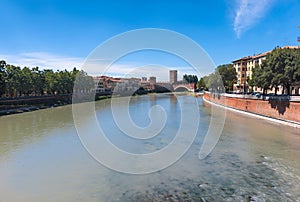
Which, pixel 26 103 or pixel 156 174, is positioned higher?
pixel 26 103

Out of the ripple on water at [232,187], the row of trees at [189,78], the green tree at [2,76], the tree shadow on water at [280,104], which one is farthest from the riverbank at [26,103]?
the row of trees at [189,78]

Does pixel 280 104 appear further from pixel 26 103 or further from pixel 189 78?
pixel 189 78

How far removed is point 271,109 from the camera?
17047 millimetres

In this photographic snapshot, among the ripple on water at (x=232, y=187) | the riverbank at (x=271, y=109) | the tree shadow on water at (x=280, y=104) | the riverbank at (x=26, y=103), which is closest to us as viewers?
the ripple on water at (x=232, y=187)

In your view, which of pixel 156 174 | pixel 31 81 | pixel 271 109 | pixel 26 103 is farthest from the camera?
pixel 31 81

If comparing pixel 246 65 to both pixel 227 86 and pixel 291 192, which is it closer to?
pixel 227 86

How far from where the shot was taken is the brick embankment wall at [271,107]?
1438 cm

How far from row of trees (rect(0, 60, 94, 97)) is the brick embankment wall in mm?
22117

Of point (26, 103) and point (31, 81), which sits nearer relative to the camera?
point (26, 103)

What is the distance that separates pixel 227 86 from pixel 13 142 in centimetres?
3079

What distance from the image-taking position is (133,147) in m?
9.96

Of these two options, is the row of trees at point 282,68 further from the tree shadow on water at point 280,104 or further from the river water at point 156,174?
the river water at point 156,174

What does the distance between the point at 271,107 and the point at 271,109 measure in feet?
0.48

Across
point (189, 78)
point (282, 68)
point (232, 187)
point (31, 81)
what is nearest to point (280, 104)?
point (282, 68)
